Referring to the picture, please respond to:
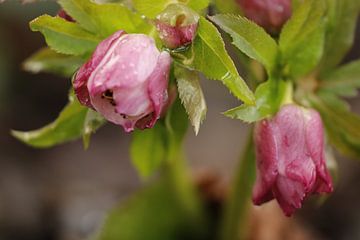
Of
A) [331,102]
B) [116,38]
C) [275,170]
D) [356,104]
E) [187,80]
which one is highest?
[116,38]

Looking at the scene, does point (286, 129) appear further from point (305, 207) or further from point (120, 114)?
point (305, 207)

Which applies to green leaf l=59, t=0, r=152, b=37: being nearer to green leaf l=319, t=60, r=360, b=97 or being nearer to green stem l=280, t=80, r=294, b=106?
green stem l=280, t=80, r=294, b=106

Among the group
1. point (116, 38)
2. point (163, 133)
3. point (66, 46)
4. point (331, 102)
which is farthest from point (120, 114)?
point (331, 102)

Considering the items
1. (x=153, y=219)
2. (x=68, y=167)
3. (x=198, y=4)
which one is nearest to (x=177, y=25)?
(x=198, y=4)

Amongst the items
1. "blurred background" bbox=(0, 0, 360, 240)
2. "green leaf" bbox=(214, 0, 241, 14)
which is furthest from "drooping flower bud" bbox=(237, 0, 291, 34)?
"blurred background" bbox=(0, 0, 360, 240)

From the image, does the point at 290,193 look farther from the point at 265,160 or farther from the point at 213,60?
the point at 213,60

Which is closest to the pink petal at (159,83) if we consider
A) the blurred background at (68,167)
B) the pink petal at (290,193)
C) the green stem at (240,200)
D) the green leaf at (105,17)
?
the green leaf at (105,17)
